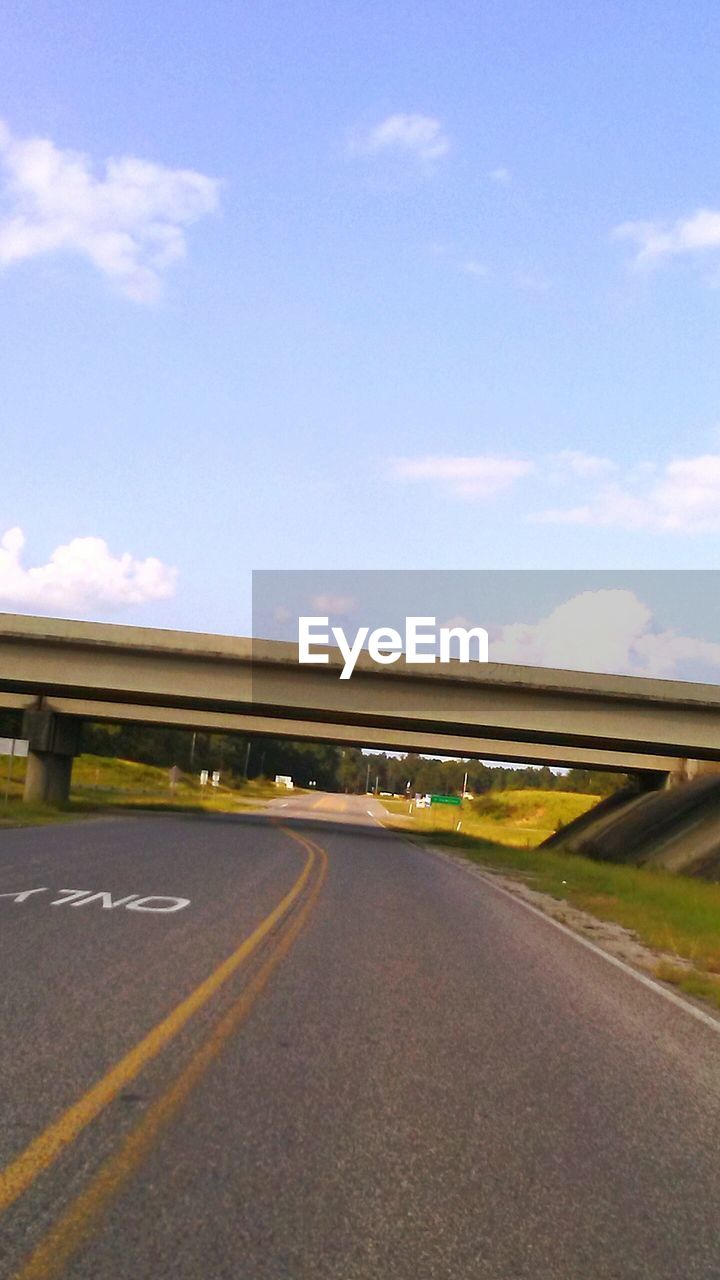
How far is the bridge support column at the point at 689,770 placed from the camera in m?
58.0

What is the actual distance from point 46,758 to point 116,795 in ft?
75.4

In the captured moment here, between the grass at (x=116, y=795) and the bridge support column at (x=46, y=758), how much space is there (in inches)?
34.8

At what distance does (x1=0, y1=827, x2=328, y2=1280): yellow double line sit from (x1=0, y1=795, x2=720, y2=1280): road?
2cm

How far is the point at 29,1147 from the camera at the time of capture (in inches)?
207

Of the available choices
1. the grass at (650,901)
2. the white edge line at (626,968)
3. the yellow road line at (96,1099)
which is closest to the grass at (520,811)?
the grass at (650,901)

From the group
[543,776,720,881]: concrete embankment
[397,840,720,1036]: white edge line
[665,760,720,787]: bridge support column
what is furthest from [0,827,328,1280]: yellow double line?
[665,760,720,787]: bridge support column

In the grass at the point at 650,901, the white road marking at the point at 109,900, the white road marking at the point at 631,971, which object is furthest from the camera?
the white road marking at the point at 109,900

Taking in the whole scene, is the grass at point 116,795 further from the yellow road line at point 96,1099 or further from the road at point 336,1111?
the yellow road line at point 96,1099

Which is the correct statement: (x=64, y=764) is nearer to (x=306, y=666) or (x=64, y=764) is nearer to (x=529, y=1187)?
(x=306, y=666)

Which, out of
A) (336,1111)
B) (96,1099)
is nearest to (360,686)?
(336,1111)

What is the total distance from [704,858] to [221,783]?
9372cm

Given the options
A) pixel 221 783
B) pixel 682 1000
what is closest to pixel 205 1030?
pixel 682 1000

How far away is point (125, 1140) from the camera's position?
547cm

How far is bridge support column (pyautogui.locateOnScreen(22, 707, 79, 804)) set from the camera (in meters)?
50.3
